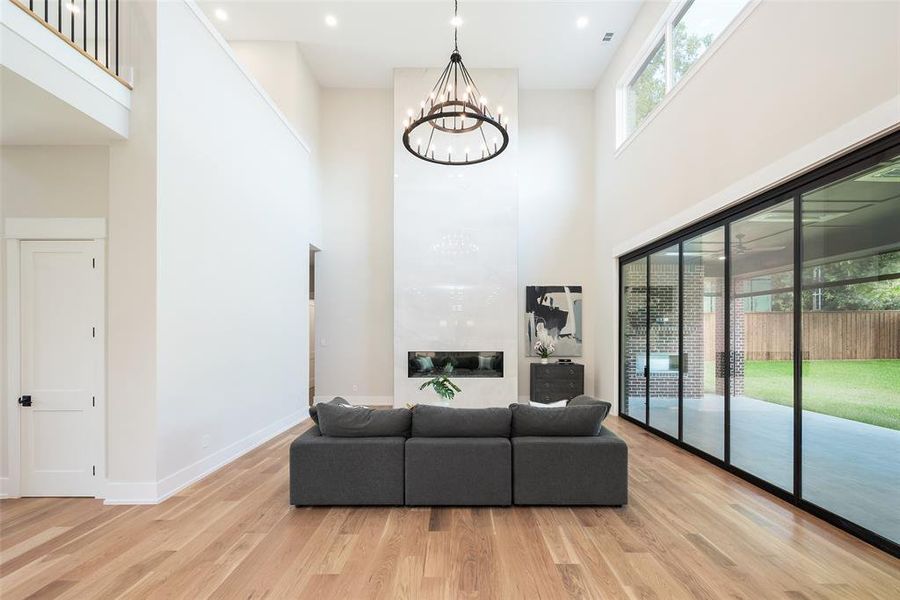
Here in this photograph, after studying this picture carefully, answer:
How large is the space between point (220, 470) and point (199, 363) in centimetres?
117

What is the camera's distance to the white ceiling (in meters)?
6.48

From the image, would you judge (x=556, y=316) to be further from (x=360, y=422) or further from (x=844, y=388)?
(x=360, y=422)

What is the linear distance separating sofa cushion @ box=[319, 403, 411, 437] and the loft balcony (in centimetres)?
289

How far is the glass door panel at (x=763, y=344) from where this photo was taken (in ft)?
11.9

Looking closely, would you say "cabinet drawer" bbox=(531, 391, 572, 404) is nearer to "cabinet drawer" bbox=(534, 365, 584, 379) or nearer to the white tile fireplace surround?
"cabinet drawer" bbox=(534, 365, 584, 379)

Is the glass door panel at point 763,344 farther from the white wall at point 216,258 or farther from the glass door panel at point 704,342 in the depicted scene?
the white wall at point 216,258

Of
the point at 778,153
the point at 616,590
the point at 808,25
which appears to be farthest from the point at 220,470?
the point at 808,25

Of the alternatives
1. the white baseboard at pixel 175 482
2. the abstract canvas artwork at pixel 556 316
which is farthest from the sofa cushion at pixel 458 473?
the abstract canvas artwork at pixel 556 316

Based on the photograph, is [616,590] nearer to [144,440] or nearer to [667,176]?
[144,440]

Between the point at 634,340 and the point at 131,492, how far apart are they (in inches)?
251

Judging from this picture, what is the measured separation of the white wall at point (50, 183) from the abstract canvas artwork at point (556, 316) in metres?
6.59

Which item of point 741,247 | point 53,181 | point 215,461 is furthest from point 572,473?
point 53,181

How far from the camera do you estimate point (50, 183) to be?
3.87 m

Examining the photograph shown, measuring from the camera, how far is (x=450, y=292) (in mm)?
8039
